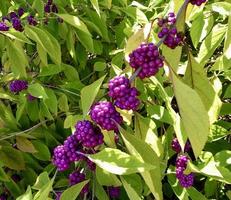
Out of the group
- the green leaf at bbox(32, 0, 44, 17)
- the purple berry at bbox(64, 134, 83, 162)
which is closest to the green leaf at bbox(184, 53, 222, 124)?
the purple berry at bbox(64, 134, 83, 162)

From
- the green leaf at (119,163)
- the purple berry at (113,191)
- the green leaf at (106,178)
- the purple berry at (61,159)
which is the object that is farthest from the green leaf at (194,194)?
the green leaf at (119,163)

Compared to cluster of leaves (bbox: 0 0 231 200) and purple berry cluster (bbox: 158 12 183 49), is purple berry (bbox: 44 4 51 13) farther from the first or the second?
purple berry cluster (bbox: 158 12 183 49)

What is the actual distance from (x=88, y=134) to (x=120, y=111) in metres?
0.22

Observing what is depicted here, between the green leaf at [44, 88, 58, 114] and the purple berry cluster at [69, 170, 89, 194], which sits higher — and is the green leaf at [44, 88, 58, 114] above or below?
below

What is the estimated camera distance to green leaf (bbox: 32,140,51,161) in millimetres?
1785

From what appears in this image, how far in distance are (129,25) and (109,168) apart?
129 cm

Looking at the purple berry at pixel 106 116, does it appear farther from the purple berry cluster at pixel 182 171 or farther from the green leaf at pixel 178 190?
the green leaf at pixel 178 190

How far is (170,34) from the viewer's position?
83cm

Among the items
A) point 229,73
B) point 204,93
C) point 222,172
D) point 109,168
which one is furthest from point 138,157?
point 229,73

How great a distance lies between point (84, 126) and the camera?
0.87 m

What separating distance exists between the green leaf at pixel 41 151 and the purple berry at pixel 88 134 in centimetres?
93

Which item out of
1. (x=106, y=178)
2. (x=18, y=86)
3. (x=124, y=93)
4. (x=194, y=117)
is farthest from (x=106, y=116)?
(x=18, y=86)

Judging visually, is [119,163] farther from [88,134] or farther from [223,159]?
[223,159]

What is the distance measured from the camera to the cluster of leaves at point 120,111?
90 centimetres
